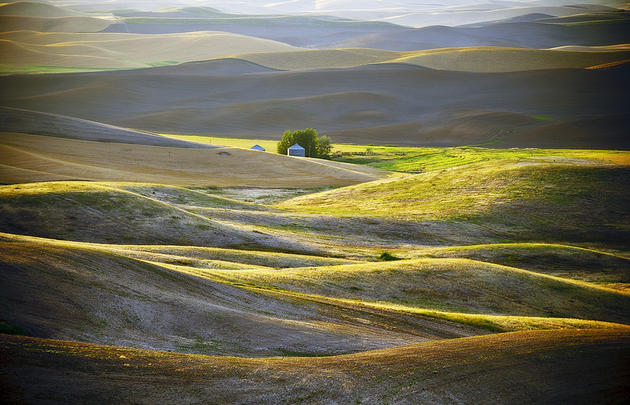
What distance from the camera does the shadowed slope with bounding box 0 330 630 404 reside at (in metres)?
13.3

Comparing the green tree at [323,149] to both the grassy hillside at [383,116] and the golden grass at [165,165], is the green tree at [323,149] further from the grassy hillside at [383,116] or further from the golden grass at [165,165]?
the grassy hillside at [383,116]

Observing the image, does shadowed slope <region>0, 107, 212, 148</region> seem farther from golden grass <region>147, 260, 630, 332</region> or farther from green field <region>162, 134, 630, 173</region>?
golden grass <region>147, 260, 630, 332</region>

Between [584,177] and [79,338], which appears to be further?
[584,177]

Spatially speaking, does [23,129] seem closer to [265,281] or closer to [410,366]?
[265,281]

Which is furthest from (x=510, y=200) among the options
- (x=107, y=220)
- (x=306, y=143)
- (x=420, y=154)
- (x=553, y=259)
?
(x=420, y=154)

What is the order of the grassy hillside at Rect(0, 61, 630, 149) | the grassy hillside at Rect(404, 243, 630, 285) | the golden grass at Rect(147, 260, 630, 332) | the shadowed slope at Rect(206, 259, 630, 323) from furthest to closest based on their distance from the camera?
the grassy hillside at Rect(0, 61, 630, 149) < the grassy hillside at Rect(404, 243, 630, 285) < the shadowed slope at Rect(206, 259, 630, 323) < the golden grass at Rect(147, 260, 630, 332)

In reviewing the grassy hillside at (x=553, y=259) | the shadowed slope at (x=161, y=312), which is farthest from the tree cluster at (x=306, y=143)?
the shadowed slope at (x=161, y=312)

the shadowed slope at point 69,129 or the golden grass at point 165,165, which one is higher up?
the shadowed slope at point 69,129

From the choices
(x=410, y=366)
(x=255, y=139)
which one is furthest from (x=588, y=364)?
(x=255, y=139)

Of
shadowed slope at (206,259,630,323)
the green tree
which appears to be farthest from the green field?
shadowed slope at (206,259,630,323)

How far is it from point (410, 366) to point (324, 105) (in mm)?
185915

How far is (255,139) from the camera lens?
164m

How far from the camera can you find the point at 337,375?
1588 centimetres

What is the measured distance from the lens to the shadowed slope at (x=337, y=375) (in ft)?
43.5
